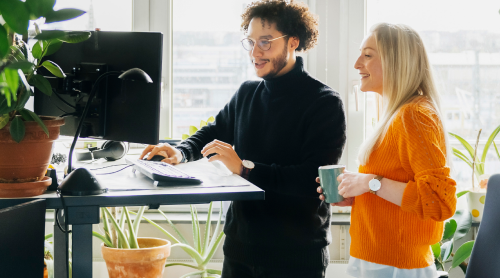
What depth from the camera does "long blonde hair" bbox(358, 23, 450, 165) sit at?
1168 millimetres

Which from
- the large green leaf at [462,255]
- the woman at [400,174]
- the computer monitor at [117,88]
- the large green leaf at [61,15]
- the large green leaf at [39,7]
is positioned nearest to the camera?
the large green leaf at [39,7]

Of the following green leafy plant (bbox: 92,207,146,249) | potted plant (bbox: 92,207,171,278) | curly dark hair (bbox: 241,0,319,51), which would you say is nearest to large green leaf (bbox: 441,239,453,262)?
curly dark hair (bbox: 241,0,319,51)

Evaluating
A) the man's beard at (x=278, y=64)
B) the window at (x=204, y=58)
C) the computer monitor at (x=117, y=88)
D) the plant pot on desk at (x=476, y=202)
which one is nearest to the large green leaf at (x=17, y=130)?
the computer monitor at (x=117, y=88)

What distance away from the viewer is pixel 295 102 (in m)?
1.48

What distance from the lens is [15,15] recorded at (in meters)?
0.52

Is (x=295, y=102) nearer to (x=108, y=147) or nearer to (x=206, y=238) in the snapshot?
(x=108, y=147)

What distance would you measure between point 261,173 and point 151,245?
1.00 meters

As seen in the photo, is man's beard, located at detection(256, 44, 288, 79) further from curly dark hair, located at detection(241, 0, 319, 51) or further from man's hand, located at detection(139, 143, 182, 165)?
man's hand, located at detection(139, 143, 182, 165)

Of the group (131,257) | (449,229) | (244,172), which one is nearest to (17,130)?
(244,172)

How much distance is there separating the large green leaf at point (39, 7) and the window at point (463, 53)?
2091 mm

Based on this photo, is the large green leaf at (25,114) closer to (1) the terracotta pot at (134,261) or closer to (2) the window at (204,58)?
(1) the terracotta pot at (134,261)

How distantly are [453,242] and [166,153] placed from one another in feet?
4.59

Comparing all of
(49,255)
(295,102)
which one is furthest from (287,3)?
(49,255)

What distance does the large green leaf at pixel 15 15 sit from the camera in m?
0.51
